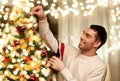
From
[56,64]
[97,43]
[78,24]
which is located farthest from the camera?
[78,24]

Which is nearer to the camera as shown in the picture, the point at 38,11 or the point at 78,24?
the point at 38,11

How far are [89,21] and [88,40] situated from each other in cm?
223

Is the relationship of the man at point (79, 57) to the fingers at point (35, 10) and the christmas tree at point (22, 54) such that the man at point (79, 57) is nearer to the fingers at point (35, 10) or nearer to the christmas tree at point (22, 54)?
the fingers at point (35, 10)

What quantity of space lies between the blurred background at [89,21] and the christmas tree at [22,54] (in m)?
2.41

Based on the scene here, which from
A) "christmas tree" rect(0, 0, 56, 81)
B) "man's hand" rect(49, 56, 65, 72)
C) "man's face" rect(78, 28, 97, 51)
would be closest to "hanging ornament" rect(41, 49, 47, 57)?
"christmas tree" rect(0, 0, 56, 81)

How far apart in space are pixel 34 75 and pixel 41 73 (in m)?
0.04

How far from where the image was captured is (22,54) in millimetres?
1432

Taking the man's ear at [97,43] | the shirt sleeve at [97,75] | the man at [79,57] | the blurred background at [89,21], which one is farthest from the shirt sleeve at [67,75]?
the blurred background at [89,21]

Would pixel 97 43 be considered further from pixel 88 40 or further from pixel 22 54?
pixel 22 54

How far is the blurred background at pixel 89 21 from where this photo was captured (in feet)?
12.9

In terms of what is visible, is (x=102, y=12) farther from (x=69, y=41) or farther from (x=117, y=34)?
(x=69, y=41)

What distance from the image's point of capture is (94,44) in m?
1.87

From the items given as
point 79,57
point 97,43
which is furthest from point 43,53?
point 97,43

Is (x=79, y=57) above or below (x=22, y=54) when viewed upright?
below
